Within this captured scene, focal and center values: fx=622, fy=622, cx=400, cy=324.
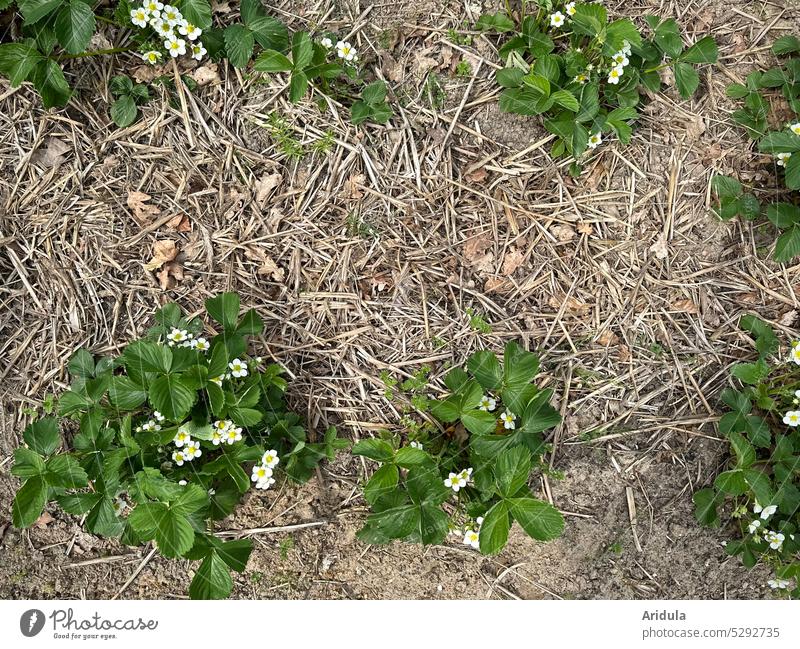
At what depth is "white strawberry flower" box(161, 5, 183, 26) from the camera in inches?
89.5

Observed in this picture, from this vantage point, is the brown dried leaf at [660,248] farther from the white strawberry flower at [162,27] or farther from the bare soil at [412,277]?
the white strawberry flower at [162,27]

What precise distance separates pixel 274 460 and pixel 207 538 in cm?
33

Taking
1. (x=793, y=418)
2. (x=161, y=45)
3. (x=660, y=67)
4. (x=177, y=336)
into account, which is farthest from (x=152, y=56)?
(x=793, y=418)

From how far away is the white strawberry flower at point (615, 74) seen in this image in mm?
2316

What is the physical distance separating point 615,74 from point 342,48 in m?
1.03

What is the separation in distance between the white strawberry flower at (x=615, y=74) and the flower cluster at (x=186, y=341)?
1794 mm

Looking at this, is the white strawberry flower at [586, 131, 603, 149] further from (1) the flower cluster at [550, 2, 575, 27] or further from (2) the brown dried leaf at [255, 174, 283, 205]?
(2) the brown dried leaf at [255, 174, 283, 205]

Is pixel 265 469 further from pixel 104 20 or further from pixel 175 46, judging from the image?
pixel 104 20

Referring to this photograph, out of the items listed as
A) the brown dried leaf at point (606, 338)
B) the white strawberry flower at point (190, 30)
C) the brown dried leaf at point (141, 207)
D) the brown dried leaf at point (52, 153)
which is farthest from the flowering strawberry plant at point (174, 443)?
the brown dried leaf at point (606, 338)

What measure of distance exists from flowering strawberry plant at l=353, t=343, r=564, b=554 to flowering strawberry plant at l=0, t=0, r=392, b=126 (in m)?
1.08

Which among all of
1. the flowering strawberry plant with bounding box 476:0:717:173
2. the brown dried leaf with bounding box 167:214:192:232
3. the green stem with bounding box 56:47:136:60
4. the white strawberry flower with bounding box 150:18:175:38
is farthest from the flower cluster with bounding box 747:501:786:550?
the green stem with bounding box 56:47:136:60

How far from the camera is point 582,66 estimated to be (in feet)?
7.77
